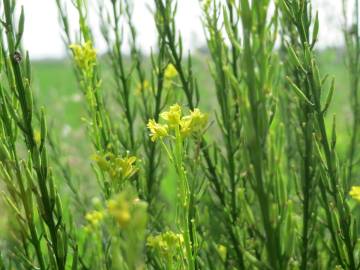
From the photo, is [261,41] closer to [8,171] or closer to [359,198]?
[359,198]

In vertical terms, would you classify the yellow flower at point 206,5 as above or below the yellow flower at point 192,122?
above

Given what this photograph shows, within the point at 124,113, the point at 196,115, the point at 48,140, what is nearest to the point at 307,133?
the point at 196,115

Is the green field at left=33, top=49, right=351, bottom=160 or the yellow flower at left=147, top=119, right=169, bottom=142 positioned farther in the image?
the green field at left=33, top=49, right=351, bottom=160

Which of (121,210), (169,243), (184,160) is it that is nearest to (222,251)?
(184,160)

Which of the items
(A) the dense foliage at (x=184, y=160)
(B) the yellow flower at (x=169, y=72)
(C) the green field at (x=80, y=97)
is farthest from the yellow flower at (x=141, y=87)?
(C) the green field at (x=80, y=97)

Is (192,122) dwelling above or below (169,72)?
below

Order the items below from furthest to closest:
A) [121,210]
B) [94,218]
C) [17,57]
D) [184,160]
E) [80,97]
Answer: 1. [80,97]
2. [184,160]
3. [17,57]
4. [94,218]
5. [121,210]

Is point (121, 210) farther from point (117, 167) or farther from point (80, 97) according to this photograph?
A: point (80, 97)

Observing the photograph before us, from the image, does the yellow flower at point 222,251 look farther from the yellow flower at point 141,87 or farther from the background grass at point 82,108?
the background grass at point 82,108

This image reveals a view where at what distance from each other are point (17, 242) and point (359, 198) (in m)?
0.73

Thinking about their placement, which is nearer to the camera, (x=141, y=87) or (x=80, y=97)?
(x=141, y=87)

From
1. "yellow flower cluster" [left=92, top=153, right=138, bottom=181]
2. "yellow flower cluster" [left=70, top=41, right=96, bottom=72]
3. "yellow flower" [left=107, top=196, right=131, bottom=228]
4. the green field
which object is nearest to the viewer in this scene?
"yellow flower" [left=107, top=196, right=131, bottom=228]

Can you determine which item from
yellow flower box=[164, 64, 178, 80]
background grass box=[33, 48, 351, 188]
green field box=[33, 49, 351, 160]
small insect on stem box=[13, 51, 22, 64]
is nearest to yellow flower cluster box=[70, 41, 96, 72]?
small insect on stem box=[13, 51, 22, 64]

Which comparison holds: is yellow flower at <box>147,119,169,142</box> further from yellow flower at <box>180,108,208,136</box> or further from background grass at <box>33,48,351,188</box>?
background grass at <box>33,48,351,188</box>
